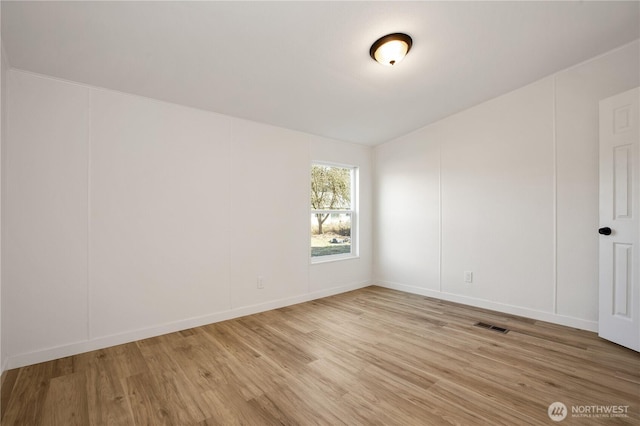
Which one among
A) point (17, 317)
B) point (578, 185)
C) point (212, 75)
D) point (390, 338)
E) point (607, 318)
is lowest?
point (390, 338)

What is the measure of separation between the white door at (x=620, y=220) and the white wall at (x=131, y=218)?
3.24 metres

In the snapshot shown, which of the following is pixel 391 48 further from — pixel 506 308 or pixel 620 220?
pixel 506 308

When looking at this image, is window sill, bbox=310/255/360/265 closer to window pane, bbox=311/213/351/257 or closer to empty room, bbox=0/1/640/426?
window pane, bbox=311/213/351/257

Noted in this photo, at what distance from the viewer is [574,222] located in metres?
3.06

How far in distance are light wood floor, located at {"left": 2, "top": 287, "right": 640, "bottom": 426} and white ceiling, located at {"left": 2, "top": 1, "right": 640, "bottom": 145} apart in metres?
2.38

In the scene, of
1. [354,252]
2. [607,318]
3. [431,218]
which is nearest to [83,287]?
[354,252]

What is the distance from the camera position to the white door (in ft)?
8.29

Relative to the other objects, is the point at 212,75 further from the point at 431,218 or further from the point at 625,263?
the point at 625,263

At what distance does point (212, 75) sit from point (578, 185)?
12.4ft

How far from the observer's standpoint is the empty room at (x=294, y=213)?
195cm

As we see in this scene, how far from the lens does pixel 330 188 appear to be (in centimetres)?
455

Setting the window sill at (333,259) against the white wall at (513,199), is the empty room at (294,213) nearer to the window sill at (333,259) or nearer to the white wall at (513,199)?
the white wall at (513,199)

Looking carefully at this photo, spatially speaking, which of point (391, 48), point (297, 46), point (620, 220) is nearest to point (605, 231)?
point (620, 220)

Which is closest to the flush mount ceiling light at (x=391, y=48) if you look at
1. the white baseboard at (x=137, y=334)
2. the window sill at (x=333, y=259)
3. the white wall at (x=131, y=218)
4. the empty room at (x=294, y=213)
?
the empty room at (x=294, y=213)
